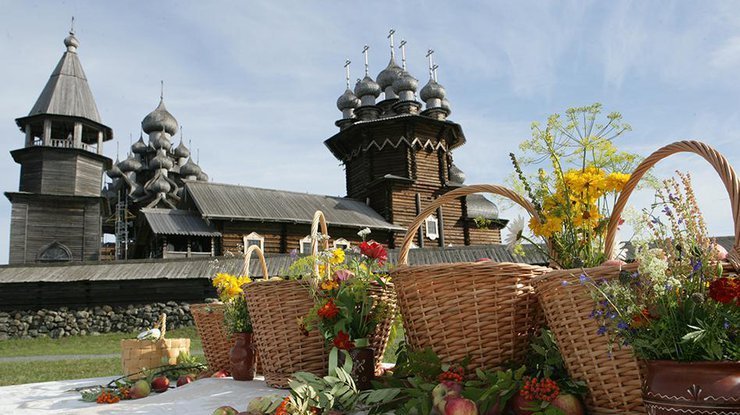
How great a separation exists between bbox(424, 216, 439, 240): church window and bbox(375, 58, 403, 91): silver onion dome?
23.9 ft

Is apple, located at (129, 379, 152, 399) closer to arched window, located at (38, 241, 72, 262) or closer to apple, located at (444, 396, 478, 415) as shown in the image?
apple, located at (444, 396, 478, 415)

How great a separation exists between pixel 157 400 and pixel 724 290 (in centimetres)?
237

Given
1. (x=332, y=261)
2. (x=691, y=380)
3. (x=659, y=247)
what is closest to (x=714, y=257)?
(x=659, y=247)

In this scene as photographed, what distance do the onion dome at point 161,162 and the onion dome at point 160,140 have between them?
2.30 feet

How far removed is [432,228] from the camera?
2472 cm

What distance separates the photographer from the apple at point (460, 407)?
1.73 meters

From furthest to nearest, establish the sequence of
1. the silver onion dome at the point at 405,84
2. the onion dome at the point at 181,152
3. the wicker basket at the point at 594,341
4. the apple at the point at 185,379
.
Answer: the onion dome at the point at 181,152, the silver onion dome at the point at 405,84, the apple at the point at 185,379, the wicker basket at the point at 594,341

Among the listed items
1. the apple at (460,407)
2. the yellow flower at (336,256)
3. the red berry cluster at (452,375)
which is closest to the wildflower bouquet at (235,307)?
the yellow flower at (336,256)

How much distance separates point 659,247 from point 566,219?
475mm

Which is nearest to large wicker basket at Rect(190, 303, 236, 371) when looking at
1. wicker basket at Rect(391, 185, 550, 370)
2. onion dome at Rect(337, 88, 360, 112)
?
wicker basket at Rect(391, 185, 550, 370)

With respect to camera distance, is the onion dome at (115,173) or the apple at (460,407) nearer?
the apple at (460,407)

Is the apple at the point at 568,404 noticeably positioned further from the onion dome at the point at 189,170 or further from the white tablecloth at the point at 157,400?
the onion dome at the point at 189,170

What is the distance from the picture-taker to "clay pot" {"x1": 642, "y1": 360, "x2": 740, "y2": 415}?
1.35 m

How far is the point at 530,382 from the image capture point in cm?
183
